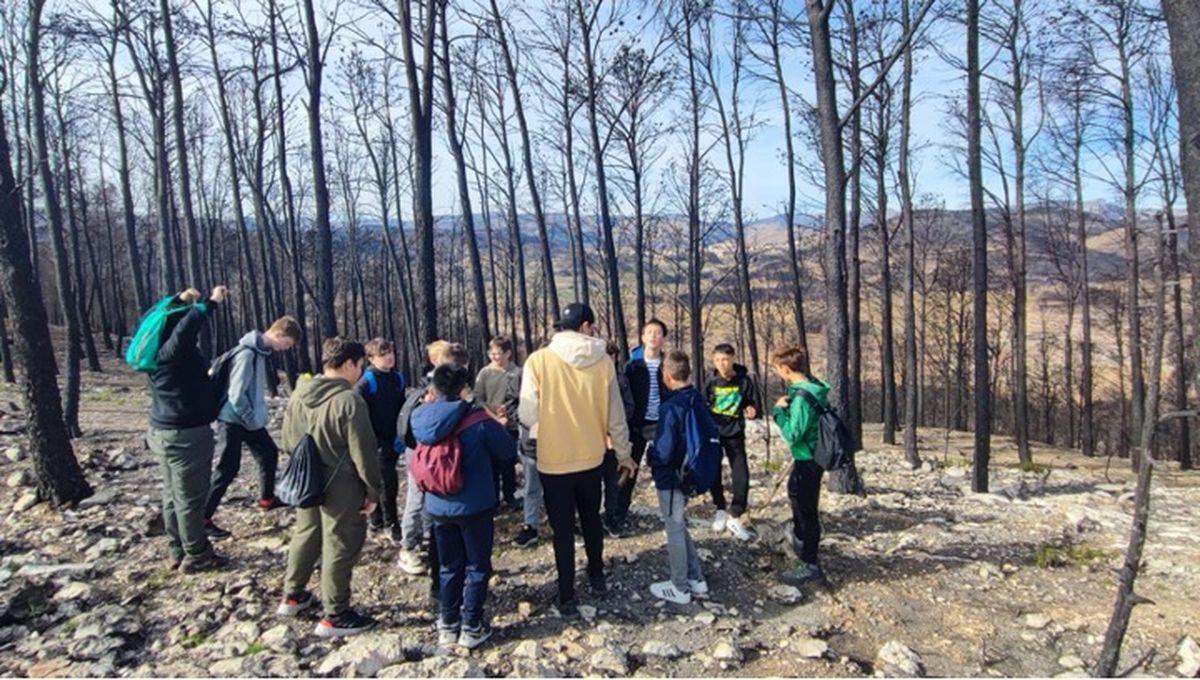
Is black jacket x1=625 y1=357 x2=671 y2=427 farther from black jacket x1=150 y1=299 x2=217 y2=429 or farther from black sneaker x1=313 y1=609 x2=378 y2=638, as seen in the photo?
black jacket x1=150 y1=299 x2=217 y2=429

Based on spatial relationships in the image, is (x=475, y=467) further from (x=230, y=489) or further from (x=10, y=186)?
(x=10, y=186)

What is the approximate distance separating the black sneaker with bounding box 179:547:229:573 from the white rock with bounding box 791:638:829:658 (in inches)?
177

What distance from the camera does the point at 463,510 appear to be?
4125 millimetres

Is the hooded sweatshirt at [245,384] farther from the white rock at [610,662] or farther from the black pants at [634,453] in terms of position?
the white rock at [610,662]

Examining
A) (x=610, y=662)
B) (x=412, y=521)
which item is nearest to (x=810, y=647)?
(x=610, y=662)

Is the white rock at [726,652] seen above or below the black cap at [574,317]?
below

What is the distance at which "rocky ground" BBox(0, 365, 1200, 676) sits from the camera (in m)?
4.07

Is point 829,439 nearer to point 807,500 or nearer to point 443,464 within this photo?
point 807,500

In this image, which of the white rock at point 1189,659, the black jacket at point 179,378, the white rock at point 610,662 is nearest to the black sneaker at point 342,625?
the white rock at point 610,662

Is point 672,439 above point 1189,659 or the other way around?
above

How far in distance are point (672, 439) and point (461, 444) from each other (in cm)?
158

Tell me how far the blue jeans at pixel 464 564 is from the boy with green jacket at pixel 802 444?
7.86 feet

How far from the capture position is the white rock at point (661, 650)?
4188 mm

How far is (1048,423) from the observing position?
28.8 m
